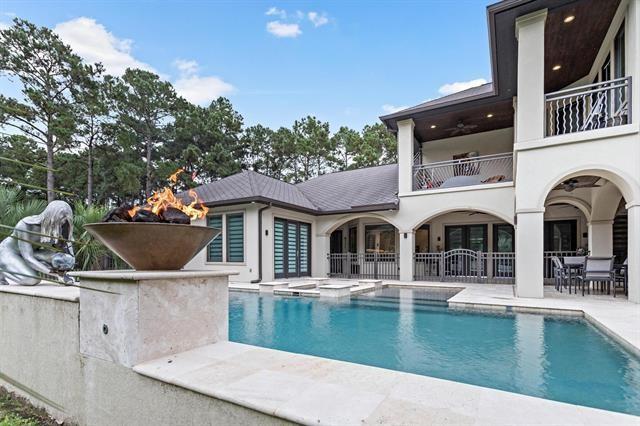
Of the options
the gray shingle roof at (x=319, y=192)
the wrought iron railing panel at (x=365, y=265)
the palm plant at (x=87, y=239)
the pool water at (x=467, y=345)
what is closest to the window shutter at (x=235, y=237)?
the gray shingle roof at (x=319, y=192)

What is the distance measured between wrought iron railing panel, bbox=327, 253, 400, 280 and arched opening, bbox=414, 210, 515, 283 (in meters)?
1.03

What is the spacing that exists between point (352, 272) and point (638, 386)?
12593mm

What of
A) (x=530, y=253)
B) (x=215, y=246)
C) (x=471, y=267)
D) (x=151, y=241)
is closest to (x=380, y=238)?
(x=471, y=267)

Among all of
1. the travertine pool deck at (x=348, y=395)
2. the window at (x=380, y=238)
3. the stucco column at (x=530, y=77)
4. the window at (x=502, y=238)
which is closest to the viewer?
the travertine pool deck at (x=348, y=395)

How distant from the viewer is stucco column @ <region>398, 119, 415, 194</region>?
13695 millimetres

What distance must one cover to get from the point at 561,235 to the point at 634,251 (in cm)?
786

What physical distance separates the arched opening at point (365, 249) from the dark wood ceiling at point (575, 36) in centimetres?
776

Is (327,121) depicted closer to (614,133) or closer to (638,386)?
(614,133)

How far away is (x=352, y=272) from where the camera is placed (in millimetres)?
15961

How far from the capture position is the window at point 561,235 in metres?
14.0

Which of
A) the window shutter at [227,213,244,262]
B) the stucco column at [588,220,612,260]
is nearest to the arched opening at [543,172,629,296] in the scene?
the stucco column at [588,220,612,260]

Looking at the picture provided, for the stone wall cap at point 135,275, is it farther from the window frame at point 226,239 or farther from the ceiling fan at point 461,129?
the ceiling fan at point 461,129

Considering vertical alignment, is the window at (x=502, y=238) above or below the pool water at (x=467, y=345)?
above

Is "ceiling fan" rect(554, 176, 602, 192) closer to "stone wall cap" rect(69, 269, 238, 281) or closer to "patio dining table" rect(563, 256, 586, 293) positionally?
"patio dining table" rect(563, 256, 586, 293)
